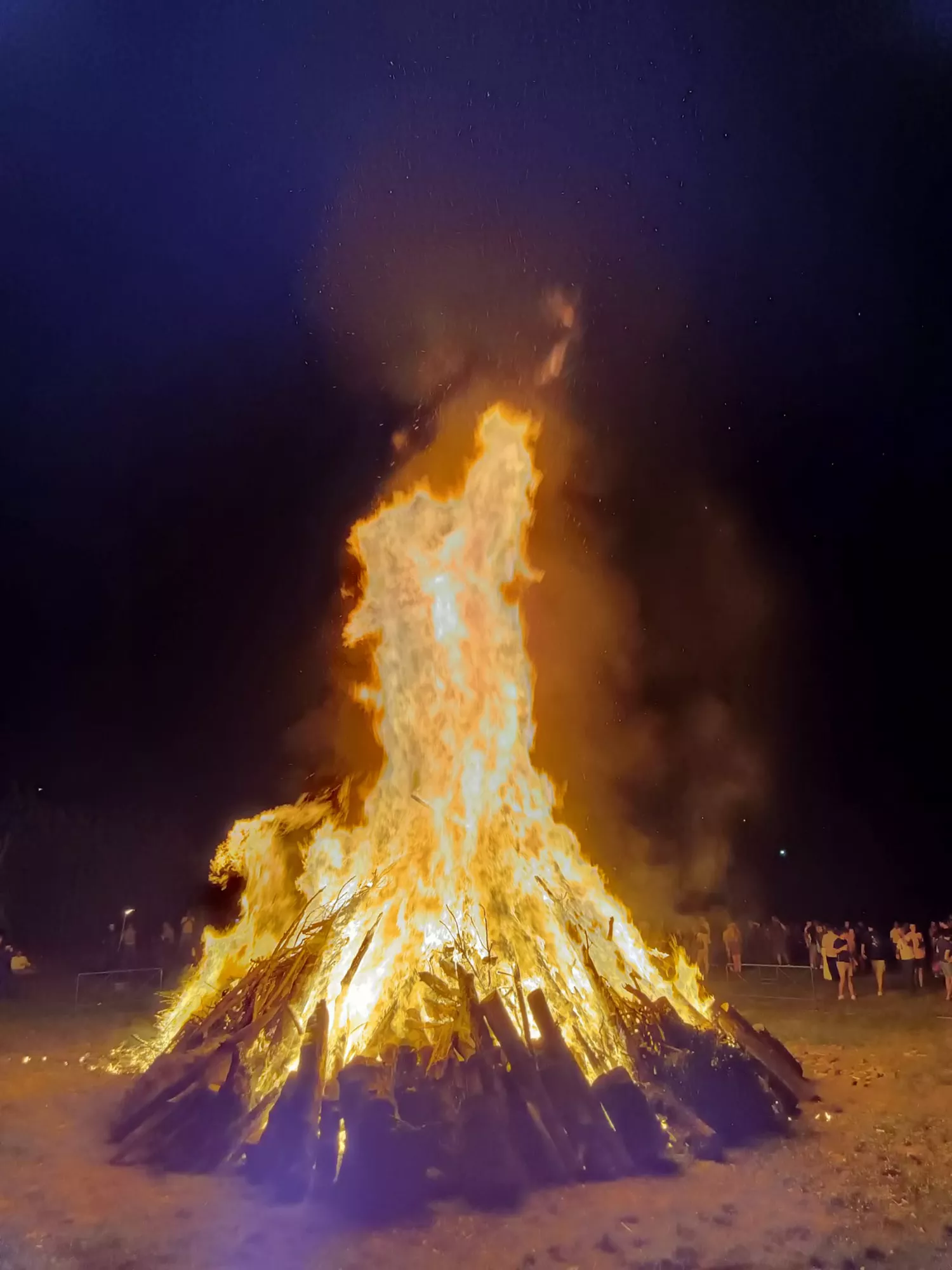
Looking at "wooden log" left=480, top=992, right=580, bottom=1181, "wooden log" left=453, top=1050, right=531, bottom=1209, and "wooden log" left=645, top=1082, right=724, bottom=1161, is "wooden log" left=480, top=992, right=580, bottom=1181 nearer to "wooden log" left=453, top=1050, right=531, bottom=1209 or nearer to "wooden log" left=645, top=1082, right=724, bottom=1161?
"wooden log" left=453, top=1050, right=531, bottom=1209

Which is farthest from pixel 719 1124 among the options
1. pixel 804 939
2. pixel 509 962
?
pixel 804 939

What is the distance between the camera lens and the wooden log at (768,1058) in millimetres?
10344

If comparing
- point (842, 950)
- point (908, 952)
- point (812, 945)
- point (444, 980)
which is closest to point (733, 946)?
point (812, 945)

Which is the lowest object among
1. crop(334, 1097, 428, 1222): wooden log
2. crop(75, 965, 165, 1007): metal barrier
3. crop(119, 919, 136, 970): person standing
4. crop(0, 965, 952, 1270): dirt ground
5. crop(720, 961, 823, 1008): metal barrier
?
crop(0, 965, 952, 1270): dirt ground

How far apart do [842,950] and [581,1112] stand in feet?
43.2

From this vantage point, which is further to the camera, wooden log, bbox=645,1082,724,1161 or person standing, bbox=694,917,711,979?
person standing, bbox=694,917,711,979

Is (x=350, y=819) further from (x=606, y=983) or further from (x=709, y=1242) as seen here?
A: (x=709, y=1242)

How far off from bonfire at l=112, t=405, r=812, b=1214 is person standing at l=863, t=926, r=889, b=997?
31.3 ft

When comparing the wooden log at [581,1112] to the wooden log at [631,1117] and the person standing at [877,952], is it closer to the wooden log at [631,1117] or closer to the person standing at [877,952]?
the wooden log at [631,1117]

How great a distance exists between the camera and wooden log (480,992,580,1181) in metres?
8.34

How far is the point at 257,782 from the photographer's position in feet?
111

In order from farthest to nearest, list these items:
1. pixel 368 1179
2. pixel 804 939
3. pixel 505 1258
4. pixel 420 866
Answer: pixel 804 939
pixel 420 866
pixel 368 1179
pixel 505 1258

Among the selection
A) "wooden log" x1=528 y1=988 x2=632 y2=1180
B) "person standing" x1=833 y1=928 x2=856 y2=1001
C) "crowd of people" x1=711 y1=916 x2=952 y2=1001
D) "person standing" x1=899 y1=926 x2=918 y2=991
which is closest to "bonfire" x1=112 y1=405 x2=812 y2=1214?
"wooden log" x1=528 y1=988 x2=632 y2=1180

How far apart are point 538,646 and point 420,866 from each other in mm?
6242
